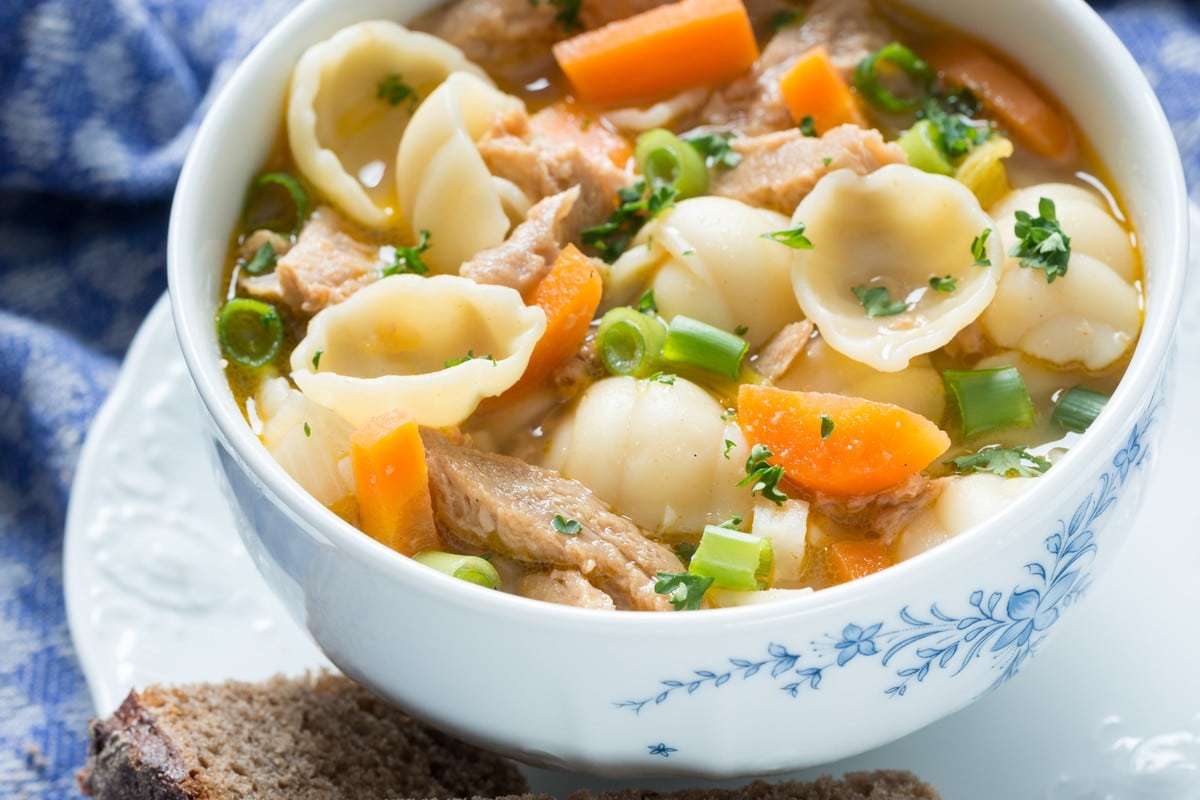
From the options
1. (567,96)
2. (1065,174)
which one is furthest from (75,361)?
(1065,174)

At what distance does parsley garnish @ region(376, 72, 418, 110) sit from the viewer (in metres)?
3.18

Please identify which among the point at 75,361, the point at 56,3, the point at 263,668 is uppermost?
the point at 56,3

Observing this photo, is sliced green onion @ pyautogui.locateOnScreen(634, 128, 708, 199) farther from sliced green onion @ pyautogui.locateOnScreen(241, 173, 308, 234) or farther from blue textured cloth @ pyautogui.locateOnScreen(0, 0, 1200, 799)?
blue textured cloth @ pyautogui.locateOnScreen(0, 0, 1200, 799)

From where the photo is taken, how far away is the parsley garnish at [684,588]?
2291 millimetres

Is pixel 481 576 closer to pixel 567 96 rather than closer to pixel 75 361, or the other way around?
pixel 567 96

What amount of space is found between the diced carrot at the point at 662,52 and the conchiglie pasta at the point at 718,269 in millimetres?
510

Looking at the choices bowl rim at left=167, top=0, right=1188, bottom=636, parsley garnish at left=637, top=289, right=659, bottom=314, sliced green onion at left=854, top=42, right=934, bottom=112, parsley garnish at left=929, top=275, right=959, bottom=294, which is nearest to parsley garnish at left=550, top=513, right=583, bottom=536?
bowl rim at left=167, top=0, right=1188, bottom=636

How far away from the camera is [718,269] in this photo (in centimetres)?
274

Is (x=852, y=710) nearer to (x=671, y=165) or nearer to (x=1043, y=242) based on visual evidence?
(x=1043, y=242)

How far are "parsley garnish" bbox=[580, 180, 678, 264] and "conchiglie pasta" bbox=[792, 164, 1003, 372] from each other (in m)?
0.29

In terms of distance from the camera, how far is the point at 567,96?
10.8 ft

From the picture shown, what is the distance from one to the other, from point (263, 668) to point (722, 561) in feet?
4.02

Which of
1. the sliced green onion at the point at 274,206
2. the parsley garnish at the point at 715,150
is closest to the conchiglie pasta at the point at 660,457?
the parsley garnish at the point at 715,150

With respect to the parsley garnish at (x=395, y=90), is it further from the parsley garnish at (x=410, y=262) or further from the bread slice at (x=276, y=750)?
the bread slice at (x=276, y=750)
